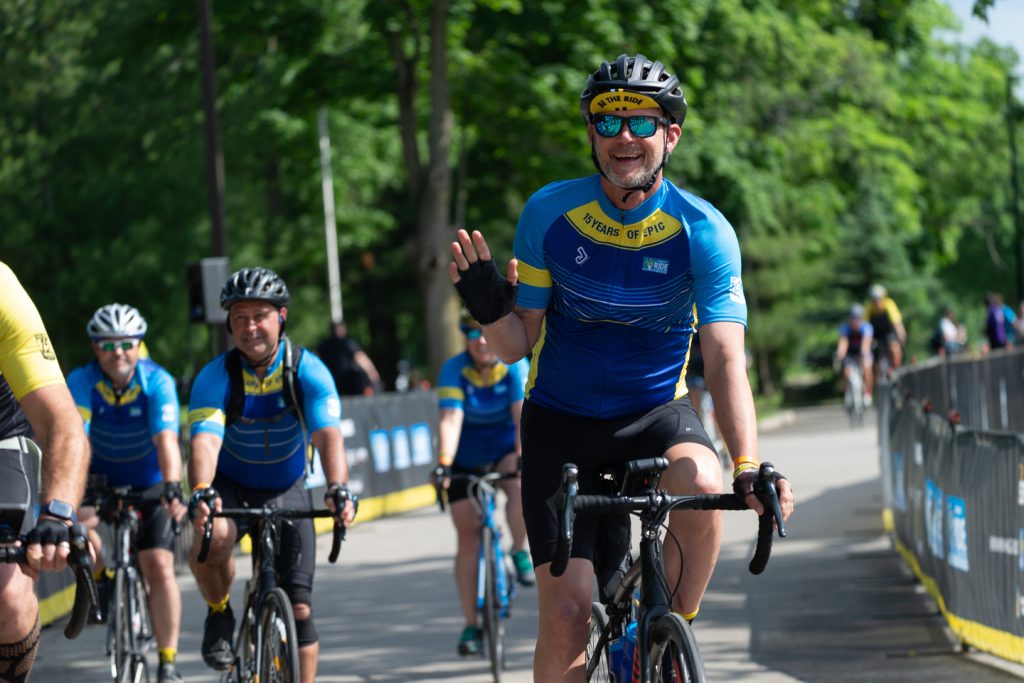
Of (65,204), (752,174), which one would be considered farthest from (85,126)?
(752,174)

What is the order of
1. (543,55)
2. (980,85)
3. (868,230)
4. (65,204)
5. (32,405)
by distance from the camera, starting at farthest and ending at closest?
(868,230), (980,85), (65,204), (543,55), (32,405)

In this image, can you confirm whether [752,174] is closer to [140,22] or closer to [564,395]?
[140,22]

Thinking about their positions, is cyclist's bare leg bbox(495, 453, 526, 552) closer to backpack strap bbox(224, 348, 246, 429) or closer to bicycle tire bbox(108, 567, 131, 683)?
bicycle tire bbox(108, 567, 131, 683)

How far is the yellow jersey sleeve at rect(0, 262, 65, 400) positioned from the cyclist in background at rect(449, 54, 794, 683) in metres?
1.26

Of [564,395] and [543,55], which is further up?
[543,55]

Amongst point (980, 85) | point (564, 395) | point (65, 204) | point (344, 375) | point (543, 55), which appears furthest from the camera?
point (980, 85)

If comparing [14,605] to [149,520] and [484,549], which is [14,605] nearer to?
[149,520]

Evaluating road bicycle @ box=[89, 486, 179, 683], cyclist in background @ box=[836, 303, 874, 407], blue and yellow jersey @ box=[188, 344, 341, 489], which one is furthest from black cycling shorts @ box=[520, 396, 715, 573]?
cyclist in background @ box=[836, 303, 874, 407]

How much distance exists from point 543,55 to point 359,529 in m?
11.2

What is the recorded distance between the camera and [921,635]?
973 centimetres

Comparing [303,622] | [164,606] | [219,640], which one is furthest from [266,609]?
[164,606]

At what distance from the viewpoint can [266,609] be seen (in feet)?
22.1

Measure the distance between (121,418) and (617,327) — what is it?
5.10 metres

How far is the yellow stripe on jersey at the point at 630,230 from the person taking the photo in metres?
5.11
